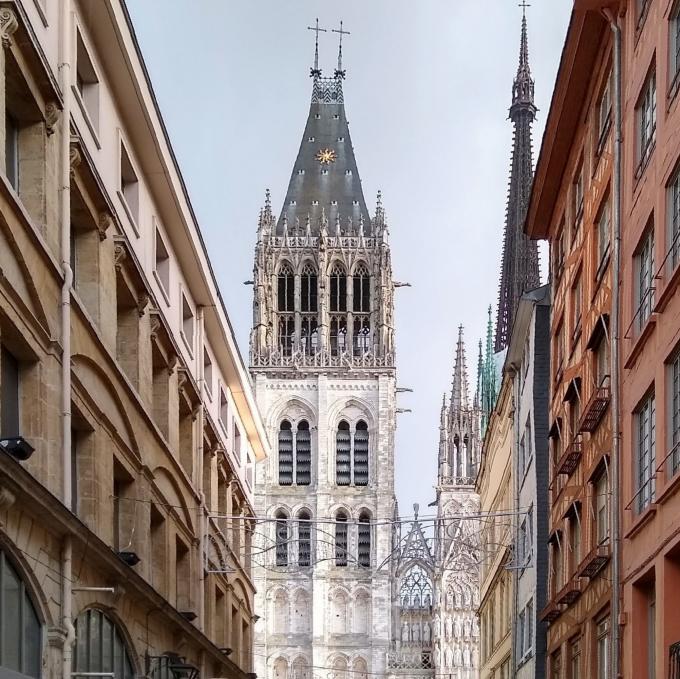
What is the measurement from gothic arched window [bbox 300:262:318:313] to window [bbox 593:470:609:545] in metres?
92.4

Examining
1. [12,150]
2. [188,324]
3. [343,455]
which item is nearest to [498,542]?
[188,324]

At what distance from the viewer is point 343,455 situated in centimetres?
11462

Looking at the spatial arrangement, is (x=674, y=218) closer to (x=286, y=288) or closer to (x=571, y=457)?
(x=571, y=457)

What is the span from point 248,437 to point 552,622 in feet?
67.2

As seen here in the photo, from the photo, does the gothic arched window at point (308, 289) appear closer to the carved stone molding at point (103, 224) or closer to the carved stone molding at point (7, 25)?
the carved stone molding at point (103, 224)

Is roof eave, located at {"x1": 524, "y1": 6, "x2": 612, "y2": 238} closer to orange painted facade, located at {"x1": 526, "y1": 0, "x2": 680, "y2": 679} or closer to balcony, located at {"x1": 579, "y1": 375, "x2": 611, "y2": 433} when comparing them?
orange painted facade, located at {"x1": 526, "y1": 0, "x2": 680, "y2": 679}

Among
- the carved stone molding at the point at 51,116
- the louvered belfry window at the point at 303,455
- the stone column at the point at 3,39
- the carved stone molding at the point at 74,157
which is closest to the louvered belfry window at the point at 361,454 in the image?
the louvered belfry window at the point at 303,455

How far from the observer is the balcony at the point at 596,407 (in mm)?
24219

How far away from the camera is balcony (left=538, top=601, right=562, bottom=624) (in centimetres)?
3086

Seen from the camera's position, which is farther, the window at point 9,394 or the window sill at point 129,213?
the window sill at point 129,213

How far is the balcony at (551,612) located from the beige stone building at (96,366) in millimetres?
6657

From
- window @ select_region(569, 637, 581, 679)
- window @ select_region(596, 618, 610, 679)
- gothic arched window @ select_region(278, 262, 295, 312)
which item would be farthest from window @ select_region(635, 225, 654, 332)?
gothic arched window @ select_region(278, 262, 295, 312)

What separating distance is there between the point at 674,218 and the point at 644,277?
8.39 ft

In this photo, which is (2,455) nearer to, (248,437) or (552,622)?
(552,622)
